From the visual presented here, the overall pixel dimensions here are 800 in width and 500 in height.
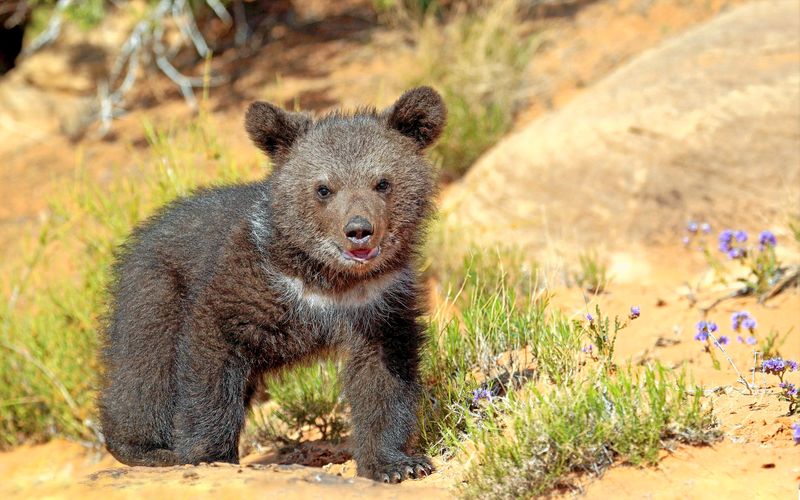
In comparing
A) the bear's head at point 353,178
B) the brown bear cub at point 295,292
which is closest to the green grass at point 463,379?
the brown bear cub at point 295,292

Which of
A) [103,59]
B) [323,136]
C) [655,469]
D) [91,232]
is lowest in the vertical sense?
[655,469]

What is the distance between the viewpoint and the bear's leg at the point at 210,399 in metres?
4.80

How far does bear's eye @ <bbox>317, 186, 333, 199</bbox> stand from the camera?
4.83 m

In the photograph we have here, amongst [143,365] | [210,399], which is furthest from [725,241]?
[143,365]

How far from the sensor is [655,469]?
4.07m

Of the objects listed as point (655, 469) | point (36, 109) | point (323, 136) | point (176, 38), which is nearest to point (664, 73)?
point (323, 136)

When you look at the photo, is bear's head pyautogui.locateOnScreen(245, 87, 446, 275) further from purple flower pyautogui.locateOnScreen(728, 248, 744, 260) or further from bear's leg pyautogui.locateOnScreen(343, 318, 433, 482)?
purple flower pyautogui.locateOnScreen(728, 248, 744, 260)

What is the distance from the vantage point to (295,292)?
16.0ft

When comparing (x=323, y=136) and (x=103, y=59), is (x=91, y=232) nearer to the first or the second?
(x=323, y=136)

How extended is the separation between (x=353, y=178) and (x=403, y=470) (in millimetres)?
1462

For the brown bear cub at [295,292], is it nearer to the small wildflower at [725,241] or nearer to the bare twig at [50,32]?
the small wildflower at [725,241]

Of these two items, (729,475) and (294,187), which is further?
(294,187)

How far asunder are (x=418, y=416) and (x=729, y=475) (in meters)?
1.74

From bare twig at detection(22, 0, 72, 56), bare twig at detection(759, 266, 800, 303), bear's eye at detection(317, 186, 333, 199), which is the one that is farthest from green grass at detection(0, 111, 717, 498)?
bare twig at detection(22, 0, 72, 56)
